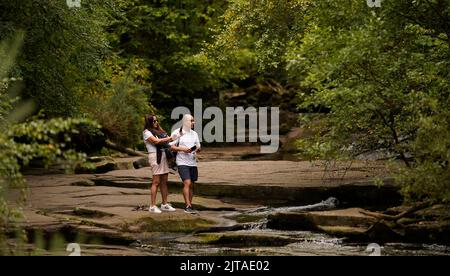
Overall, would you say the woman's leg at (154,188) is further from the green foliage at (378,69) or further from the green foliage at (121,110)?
the green foliage at (121,110)

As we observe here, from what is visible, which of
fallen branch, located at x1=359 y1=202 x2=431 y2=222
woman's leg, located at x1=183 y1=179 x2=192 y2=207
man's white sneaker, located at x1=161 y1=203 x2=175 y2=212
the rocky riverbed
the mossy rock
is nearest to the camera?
the rocky riverbed

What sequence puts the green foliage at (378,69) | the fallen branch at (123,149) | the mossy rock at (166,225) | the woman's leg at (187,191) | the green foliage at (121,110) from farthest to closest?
the fallen branch at (123,149), the green foliage at (121,110), the woman's leg at (187,191), the mossy rock at (166,225), the green foliage at (378,69)

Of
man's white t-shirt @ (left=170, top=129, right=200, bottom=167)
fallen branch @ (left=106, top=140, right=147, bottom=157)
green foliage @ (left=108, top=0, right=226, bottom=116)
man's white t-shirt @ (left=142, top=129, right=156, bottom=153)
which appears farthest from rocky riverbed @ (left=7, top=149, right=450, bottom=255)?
green foliage @ (left=108, top=0, right=226, bottom=116)

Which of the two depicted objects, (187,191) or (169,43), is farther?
(169,43)

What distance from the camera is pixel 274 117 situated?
121 feet

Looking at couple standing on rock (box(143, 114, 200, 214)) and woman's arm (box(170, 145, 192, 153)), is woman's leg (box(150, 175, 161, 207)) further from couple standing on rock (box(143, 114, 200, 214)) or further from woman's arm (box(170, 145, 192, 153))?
woman's arm (box(170, 145, 192, 153))

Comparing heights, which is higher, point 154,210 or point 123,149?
point 123,149

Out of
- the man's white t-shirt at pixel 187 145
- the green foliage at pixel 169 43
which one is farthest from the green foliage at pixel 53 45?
the green foliage at pixel 169 43

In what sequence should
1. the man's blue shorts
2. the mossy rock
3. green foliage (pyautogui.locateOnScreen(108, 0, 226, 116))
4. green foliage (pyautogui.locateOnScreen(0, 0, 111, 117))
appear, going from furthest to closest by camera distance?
1. green foliage (pyautogui.locateOnScreen(108, 0, 226, 116))
2. green foliage (pyautogui.locateOnScreen(0, 0, 111, 117))
3. the man's blue shorts
4. the mossy rock

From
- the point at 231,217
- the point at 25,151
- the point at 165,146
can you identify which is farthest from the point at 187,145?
the point at 25,151

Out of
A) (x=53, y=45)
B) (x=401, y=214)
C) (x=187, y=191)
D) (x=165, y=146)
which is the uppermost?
(x=53, y=45)

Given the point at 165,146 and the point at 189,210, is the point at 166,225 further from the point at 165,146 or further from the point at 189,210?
the point at 165,146

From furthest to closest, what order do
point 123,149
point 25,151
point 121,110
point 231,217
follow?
point 123,149, point 121,110, point 231,217, point 25,151

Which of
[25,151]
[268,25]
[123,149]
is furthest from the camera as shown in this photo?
[123,149]
